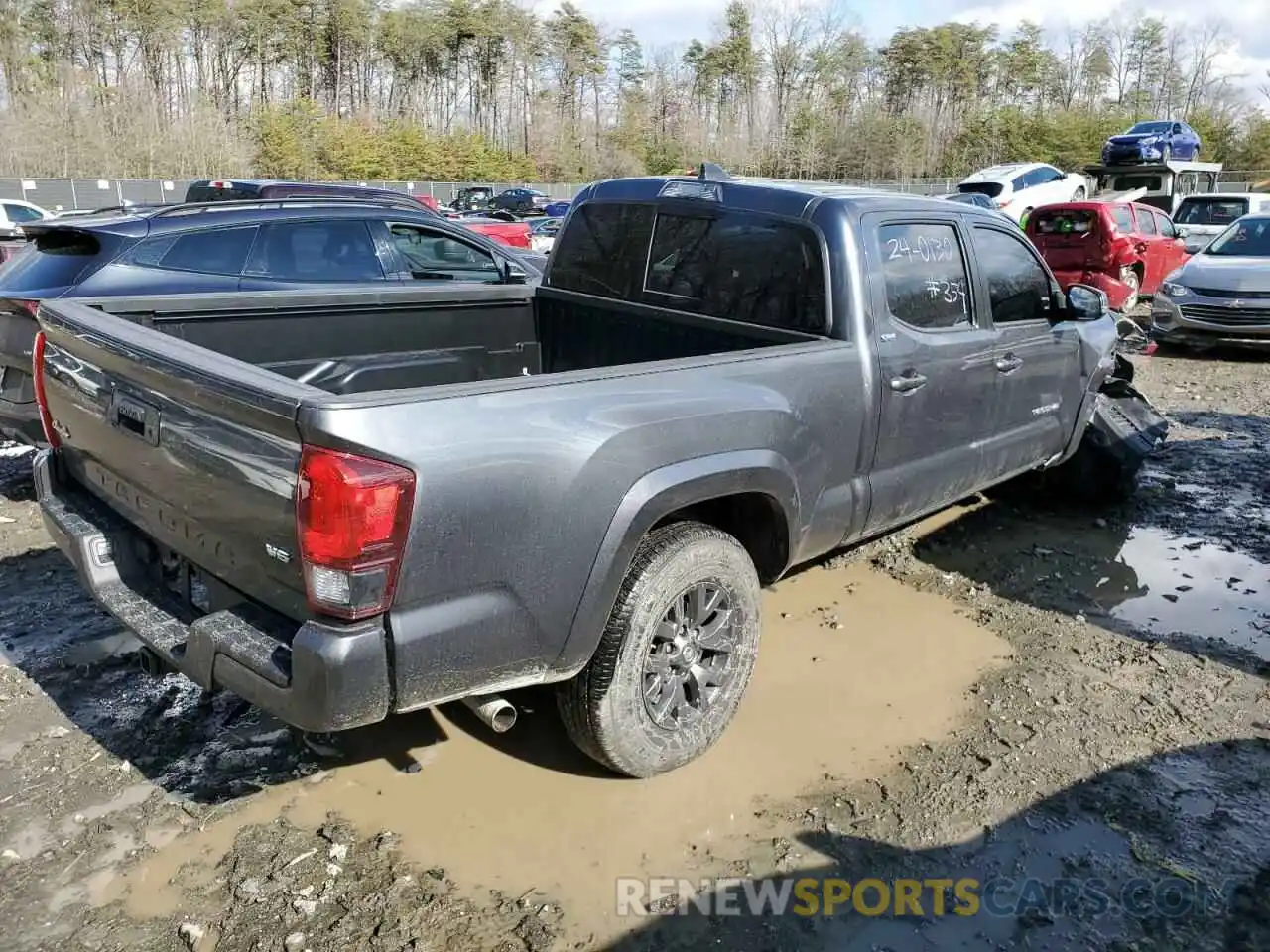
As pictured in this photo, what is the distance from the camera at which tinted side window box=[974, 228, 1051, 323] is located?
4570mm

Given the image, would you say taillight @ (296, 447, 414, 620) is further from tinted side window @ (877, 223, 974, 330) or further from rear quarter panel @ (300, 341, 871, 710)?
tinted side window @ (877, 223, 974, 330)

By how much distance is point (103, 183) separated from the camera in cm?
3316

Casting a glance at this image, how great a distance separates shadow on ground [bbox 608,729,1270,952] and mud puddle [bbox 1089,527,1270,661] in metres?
1.32

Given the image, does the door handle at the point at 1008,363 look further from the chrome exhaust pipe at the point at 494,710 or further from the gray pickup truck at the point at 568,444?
the chrome exhaust pipe at the point at 494,710

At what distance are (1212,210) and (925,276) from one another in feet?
58.6

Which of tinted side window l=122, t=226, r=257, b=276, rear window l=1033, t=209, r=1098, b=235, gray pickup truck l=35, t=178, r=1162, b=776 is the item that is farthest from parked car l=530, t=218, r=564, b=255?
gray pickup truck l=35, t=178, r=1162, b=776

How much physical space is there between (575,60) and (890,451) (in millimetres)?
72297

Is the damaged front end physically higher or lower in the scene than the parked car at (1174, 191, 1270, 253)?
lower

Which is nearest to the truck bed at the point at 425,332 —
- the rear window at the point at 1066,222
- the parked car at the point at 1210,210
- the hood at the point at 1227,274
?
the hood at the point at 1227,274

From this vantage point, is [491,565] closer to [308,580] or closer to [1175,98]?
[308,580]

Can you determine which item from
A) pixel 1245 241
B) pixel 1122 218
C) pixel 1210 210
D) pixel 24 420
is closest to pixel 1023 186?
pixel 1210 210

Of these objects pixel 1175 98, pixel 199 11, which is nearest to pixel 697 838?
pixel 199 11

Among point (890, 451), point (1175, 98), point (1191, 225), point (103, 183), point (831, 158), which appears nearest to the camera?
point (890, 451)

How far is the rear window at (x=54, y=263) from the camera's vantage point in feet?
18.5
